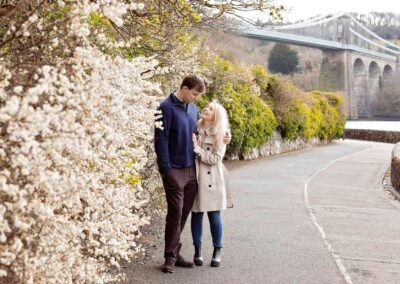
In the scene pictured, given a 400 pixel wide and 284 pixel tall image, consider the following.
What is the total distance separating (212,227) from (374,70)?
80976 millimetres

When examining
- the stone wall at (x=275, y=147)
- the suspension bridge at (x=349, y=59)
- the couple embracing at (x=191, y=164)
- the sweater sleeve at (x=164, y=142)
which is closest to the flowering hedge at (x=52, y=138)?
the sweater sleeve at (x=164, y=142)

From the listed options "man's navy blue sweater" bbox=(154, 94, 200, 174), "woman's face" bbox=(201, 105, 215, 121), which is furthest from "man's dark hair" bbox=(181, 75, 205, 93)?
"woman's face" bbox=(201, 105, 215, 121)

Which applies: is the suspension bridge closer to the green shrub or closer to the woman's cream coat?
the green shrub

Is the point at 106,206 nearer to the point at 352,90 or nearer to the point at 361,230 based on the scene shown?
the point at 361,230

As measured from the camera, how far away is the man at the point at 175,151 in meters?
5.03

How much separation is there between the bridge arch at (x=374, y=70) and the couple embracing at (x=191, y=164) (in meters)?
78.8

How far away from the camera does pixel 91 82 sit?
98.8 inches

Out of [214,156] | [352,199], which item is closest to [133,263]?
[214,156]

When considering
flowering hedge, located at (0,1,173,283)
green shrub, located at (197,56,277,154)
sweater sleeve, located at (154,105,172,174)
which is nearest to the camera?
flowering hedge, located at (0,1,173,283)

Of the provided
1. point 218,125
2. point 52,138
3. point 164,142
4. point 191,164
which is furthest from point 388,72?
point 52,138

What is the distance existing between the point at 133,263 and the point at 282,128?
1643 cm

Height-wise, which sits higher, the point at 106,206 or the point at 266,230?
the point at 106,206

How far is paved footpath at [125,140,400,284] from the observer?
17.0ft

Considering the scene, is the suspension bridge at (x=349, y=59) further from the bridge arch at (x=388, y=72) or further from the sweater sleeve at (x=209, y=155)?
→ the sweater sleeve at (x=209, y=155)
